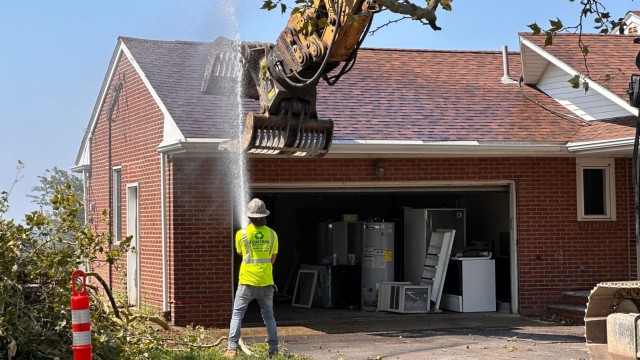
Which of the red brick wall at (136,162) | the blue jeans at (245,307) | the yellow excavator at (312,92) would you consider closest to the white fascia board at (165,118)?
the red brick wall at (136,162)

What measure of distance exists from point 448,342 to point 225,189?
14.4 feet

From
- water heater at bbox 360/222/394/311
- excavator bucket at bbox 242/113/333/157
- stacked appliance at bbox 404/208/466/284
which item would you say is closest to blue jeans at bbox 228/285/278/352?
excavator bucket at bbox 242/113/333/157

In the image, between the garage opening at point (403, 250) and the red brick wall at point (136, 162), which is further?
the garage opening at point (403, 250)

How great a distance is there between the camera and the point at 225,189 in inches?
679

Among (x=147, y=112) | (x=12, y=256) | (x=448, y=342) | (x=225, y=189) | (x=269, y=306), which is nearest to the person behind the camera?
(x=12, y=256)

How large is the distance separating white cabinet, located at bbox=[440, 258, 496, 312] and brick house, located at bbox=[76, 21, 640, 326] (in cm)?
45

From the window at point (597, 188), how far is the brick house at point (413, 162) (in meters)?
0.03

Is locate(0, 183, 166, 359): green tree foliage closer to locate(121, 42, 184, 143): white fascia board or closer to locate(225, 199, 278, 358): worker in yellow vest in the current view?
locate(225, 199, 278, 358): worker in yellow vest

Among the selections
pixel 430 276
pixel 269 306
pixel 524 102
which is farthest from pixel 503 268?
pixel 269 306

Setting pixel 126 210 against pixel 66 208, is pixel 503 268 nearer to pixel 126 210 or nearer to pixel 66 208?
pixel 126 210

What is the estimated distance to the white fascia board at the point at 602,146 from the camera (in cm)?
1712

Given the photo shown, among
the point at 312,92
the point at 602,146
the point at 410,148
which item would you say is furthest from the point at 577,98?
the point at 312,92

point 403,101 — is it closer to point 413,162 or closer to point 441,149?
point 413,162

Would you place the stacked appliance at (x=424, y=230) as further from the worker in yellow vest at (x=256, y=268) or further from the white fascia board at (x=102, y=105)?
the worker in yellow vest at (x=256, y=268)
